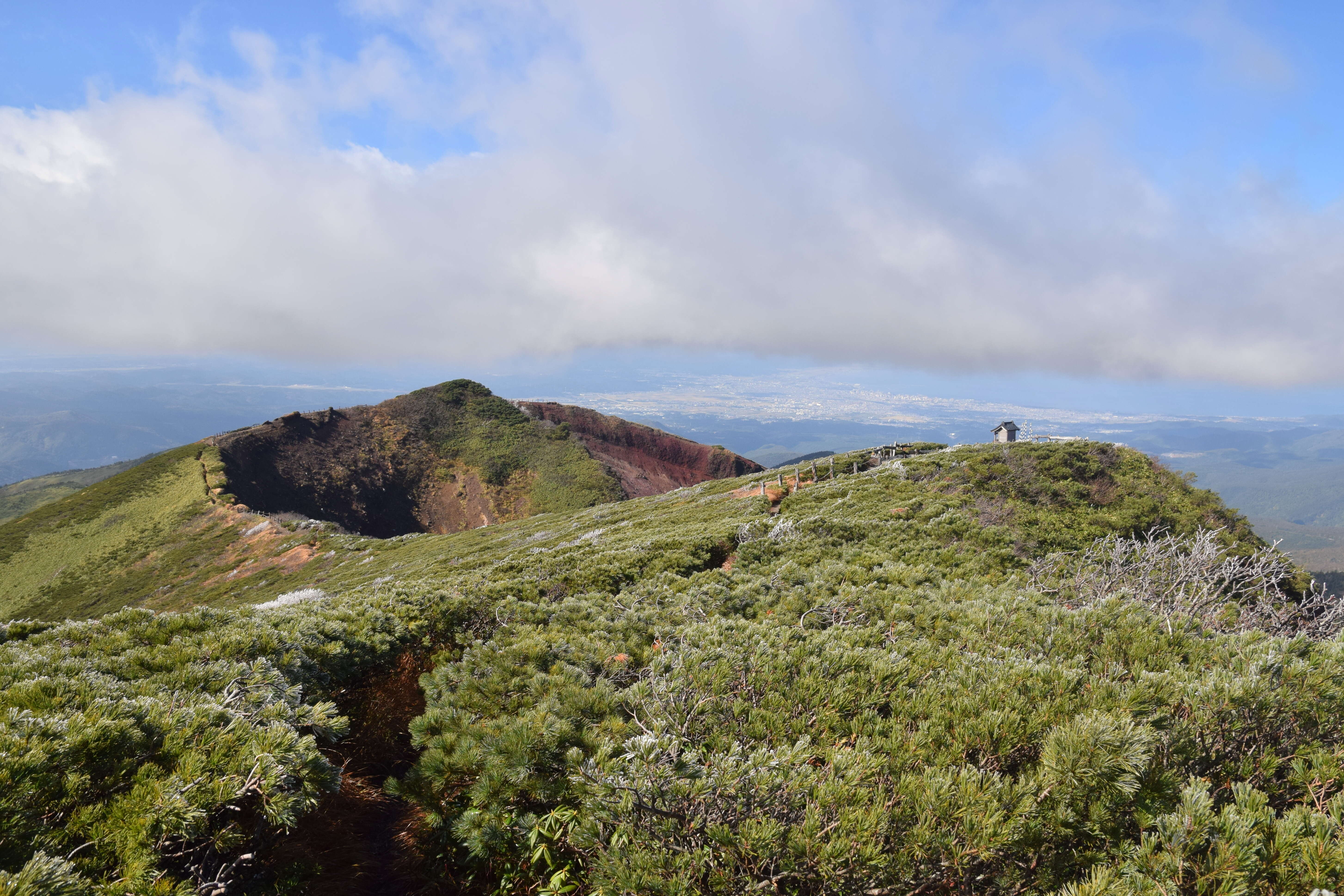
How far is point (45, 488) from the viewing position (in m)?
132

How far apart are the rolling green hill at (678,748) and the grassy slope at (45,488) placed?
13858cm

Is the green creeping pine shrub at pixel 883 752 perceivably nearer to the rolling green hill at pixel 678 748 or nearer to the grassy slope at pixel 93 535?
the rolling green hill at pixel 678 748

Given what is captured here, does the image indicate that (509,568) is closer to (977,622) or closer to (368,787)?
(368,787)

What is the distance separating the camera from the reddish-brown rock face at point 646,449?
92.7 metres

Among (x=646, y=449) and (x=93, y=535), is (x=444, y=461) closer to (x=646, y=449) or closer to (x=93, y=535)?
(x=646, y=449)

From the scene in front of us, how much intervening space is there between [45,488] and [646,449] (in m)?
155

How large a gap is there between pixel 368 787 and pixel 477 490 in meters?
75.3

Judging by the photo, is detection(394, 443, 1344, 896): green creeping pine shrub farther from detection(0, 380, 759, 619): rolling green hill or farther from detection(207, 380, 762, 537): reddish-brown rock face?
detection(207, 380, 762, 537): reddish-brown rock face

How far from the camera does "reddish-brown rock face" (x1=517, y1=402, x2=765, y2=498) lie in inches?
3649

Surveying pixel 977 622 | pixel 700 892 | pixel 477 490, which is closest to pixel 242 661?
pixel 700 892

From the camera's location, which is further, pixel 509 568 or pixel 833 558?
pixel 509 568

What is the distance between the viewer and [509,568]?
1612 centimetres

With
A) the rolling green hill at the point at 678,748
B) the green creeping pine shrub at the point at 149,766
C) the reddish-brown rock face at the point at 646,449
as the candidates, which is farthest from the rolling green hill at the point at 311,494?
the green creeping pine shrub at the point at 149,766

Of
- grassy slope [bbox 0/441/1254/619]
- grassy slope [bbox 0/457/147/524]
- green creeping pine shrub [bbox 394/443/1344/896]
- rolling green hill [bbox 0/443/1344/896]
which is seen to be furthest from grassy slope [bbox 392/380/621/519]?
grassy slope [bbox 0/457/147/524]
